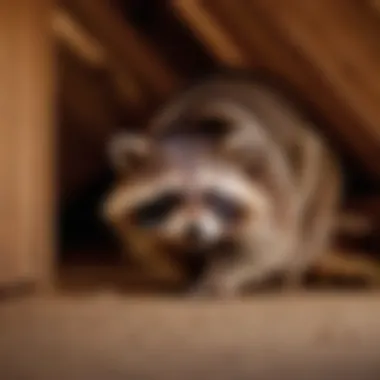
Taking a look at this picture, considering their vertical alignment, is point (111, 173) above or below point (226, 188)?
above

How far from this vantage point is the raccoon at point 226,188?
1.78 metres

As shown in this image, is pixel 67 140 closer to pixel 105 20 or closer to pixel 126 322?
pixel 105 20

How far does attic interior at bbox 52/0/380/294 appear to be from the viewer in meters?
1.82

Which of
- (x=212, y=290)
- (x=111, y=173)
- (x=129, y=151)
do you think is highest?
(x=111, y=173)

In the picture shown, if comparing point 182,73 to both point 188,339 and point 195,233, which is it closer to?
point 195,233

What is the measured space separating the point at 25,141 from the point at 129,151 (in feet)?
1.04

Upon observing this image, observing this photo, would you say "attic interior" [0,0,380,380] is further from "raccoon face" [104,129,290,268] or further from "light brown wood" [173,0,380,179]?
"raccoon face" [104,129,290,268]

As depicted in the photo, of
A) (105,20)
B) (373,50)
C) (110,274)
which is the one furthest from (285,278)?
(105,20)

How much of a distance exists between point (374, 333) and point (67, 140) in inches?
49.3

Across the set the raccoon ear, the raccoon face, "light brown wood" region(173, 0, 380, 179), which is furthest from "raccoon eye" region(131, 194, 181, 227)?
"light brown wood" region(173, 0, 380, 179)

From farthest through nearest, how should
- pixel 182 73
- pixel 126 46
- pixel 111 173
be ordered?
1. pixel 111 173
2. pixel 182 73
3. pixel 126 46

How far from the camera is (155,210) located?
1.79 meters

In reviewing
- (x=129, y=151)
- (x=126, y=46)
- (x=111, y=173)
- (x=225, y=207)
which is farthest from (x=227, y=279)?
(x=111, y=173)

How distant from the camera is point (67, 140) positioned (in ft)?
8.27
